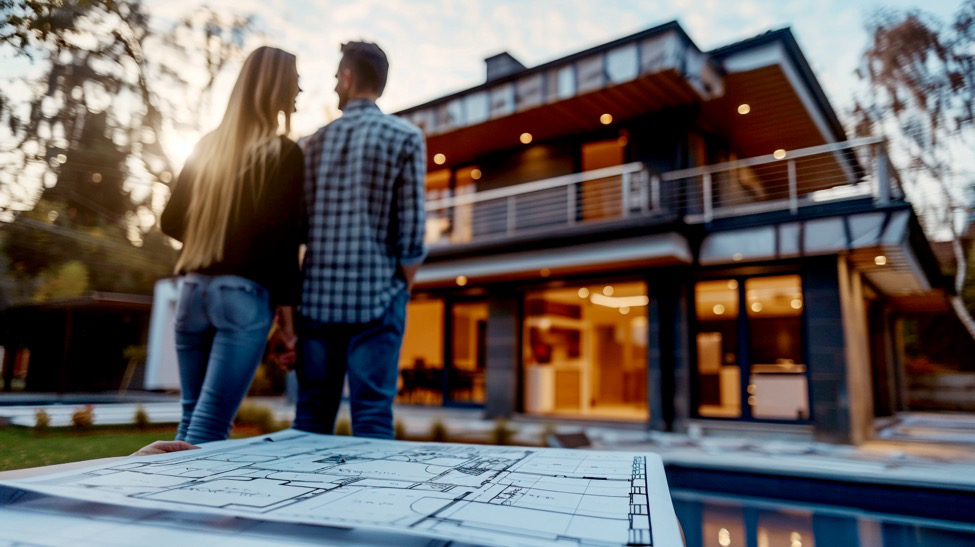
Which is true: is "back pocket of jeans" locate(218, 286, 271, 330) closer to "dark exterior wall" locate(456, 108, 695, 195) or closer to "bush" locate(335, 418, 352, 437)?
"bush" locate(335, 418, 352, 437)

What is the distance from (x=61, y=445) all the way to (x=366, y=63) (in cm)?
117

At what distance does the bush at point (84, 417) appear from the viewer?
887mm

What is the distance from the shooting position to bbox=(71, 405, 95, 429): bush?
887 millimetres

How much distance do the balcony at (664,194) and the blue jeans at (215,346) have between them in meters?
6.16

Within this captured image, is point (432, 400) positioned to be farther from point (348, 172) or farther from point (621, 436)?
point (348, 172)

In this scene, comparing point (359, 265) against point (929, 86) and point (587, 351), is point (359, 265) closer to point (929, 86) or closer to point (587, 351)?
point (929, 86)

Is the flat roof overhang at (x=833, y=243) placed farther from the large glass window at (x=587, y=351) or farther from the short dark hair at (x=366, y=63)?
the short dark hair at (x=366, y=63)

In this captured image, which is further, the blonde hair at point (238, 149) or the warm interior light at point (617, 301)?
the warm interior light at point (617, 301)

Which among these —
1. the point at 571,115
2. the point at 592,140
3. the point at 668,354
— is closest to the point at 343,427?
the point at 668,354

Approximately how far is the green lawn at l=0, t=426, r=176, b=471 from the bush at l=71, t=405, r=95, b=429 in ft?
0.04

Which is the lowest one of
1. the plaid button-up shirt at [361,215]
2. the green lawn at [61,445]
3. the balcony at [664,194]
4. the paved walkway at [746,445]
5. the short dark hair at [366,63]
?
the paved walkway at [746,445]

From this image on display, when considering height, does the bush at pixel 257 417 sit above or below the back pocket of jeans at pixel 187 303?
below

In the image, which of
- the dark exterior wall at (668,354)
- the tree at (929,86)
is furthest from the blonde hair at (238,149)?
the dark exterior wall at (668,354)

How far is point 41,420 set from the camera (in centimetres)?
83
